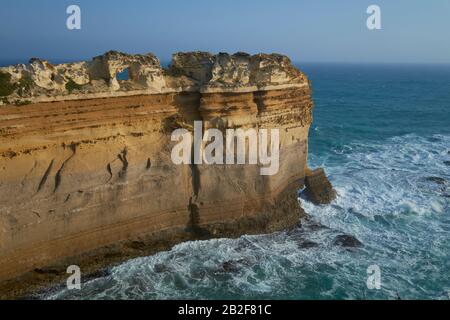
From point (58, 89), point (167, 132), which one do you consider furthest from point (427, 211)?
point (58, 89)

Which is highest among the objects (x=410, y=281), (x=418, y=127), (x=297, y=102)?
(x=297, y=102)

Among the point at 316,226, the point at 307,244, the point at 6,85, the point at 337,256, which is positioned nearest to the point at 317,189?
the point at 316,226

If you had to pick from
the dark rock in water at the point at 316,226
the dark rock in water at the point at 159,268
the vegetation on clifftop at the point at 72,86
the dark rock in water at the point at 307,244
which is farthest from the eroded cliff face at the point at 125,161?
the dark rock in water at the point at 307,244

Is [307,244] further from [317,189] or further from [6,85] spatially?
[6,85]

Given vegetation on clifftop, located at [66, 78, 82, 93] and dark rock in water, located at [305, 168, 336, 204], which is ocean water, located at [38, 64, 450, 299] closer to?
dark rock in water, located at [305, 168, 336, 204]

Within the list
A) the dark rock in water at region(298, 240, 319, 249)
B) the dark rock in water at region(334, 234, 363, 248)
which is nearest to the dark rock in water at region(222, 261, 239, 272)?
the dark rock in water at region(298, 240, 319, 249)

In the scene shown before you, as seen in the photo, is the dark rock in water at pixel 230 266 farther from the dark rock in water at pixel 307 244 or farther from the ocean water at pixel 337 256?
the dark rock in water at pixel 307 244
